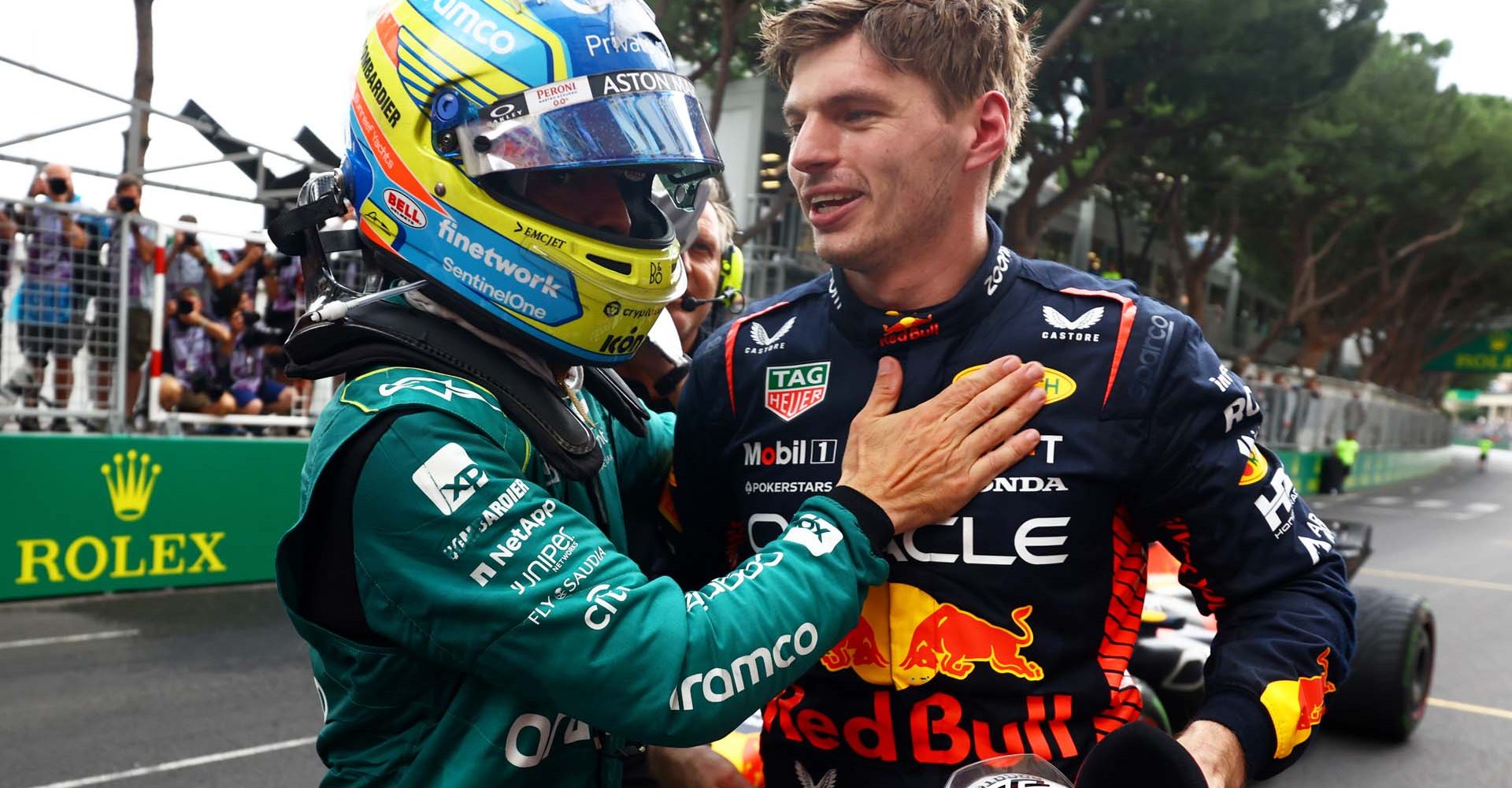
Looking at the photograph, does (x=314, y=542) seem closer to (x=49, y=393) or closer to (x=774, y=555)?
(x=774, y=555)

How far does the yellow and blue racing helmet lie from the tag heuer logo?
0.37 meters

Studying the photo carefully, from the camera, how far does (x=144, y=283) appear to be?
23.4 ft

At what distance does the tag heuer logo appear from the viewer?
6.29ft

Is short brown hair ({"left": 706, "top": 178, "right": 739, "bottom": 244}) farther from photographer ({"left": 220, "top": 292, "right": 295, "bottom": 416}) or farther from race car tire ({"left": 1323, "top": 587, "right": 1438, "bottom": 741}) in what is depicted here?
photographer ({"left": 220, "top": 292, "right": 295, "bottom": 416})

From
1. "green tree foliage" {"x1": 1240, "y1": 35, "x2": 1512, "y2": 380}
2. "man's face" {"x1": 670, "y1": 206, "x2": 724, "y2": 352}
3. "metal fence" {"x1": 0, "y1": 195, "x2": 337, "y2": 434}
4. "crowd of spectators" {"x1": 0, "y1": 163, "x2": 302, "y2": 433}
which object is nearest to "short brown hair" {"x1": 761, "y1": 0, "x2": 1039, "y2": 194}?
"man's face" {"x1": 670, "y1": 206, "x2": 724, "y2": 352}

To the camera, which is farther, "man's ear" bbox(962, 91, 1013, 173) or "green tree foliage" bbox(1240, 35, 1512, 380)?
"green tree foliage" bbox(1240, 35, 1512, 380)

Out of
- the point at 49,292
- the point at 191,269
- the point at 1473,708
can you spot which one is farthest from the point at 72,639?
the point at 1473,708

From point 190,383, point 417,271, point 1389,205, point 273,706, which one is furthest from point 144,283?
point 1389,205

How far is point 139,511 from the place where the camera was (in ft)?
23.2

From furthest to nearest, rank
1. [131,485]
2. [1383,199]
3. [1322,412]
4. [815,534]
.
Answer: [1383,199], [1322,412], [131,485], [815,534]

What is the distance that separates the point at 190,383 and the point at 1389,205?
26.6 meters

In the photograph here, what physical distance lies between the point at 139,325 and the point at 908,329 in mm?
6670

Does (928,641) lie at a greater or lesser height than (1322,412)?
greater

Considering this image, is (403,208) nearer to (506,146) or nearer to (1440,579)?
(506,146)
